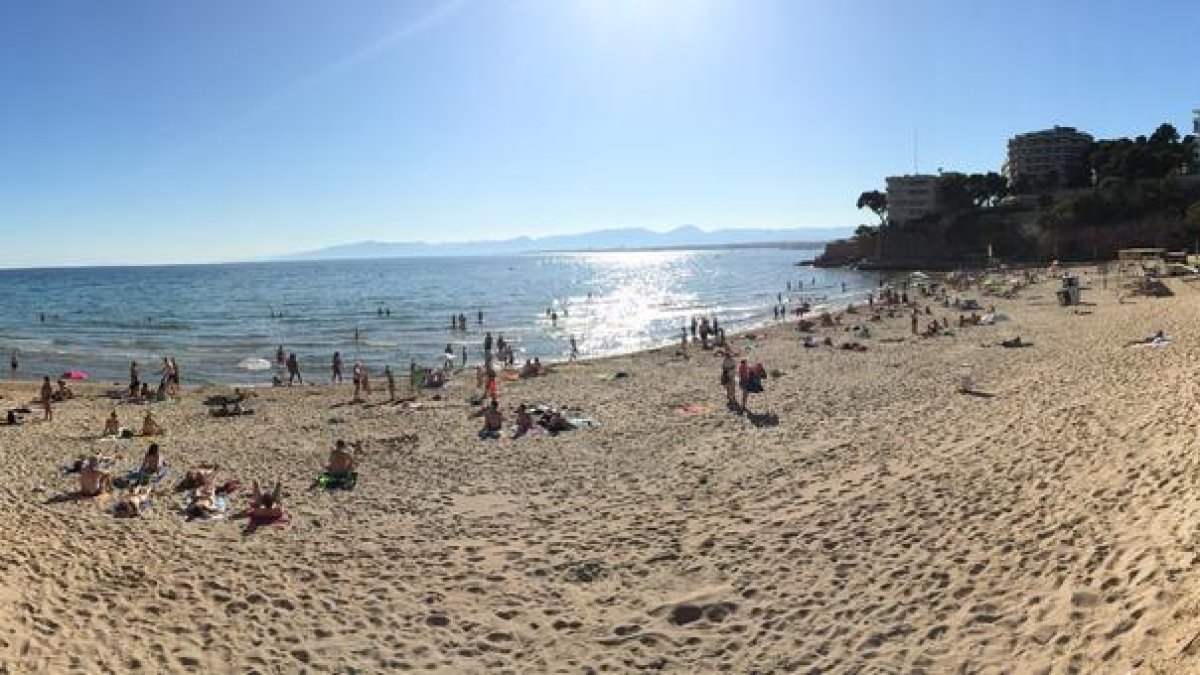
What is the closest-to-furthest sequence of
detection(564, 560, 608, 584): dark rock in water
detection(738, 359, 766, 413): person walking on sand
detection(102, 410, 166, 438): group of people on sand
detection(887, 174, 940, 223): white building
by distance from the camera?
detection(564, 560, 608, 584): dark rock in water
detection(102, 410, 166, 438): group of people on sand
detection(738, 359, 766, 413): person walking on sand
detection(887, 174, 940, 223): white building

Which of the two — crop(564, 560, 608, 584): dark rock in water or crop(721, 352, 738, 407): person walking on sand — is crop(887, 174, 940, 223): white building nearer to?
crop(721, 352, 738, 407): person walking on sand

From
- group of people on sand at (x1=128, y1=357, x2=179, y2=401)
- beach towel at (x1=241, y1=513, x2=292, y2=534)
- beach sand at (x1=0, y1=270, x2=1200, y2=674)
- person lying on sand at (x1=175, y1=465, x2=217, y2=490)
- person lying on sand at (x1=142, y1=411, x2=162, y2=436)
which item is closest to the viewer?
beach sand at (x1=0, y1=270, x2=1200, y2=674)

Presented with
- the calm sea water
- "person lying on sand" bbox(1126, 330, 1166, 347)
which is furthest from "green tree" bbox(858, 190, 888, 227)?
"person lying on sand" bbox(1126, 330, 1166, 347)

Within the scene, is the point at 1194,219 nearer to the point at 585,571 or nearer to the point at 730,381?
the point at 730,381

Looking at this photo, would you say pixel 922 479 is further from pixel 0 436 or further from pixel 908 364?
pixel 0 436

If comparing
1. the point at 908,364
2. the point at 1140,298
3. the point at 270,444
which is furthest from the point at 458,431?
the point at 1140,298

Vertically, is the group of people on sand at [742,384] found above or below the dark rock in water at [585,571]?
above

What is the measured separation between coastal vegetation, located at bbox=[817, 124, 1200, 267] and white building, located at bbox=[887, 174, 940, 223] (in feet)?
6.63

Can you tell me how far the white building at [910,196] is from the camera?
12288cm

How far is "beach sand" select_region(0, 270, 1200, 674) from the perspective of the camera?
7.64 metres

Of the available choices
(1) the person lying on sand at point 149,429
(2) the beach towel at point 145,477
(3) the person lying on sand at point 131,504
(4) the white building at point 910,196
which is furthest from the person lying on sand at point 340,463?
(4) the white building at point 910,196

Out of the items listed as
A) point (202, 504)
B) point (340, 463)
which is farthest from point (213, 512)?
point (340, 463)

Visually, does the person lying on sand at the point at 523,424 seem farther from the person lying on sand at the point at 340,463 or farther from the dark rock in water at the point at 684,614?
the dark rock in water at the point at 684,614

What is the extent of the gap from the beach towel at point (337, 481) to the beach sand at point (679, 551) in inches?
12.0
